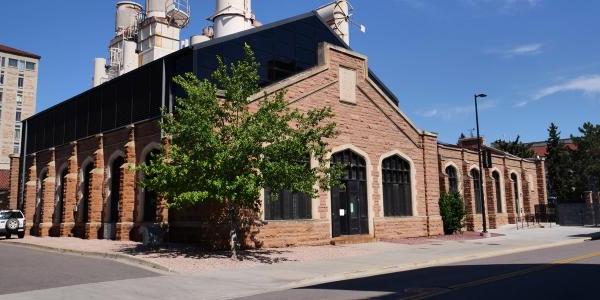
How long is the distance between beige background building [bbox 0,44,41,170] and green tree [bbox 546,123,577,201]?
9357 cm

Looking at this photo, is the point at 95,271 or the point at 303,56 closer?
the point at 95,271

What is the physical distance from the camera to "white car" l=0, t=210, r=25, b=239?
29.2 meters

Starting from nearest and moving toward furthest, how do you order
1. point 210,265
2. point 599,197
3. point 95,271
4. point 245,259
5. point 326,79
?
point 95,271, point 210,265, point 245,259, point 326,79, point 599,197

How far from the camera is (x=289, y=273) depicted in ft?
45.7

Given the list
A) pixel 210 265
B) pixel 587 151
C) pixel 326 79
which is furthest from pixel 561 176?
pixel 210 265

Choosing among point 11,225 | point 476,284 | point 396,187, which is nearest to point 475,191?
point 396,187

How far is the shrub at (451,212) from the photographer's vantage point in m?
29.5

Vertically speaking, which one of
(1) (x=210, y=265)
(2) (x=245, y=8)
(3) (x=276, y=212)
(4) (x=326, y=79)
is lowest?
(1) (x=210, y=265)

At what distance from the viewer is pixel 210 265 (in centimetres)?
1531

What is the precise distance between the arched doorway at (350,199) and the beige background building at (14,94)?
9012cm

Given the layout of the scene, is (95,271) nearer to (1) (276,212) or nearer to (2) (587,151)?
(1) (276,212)

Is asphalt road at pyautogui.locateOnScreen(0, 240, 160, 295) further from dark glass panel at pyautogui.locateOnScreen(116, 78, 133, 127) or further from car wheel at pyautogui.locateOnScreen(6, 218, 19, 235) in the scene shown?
car wheel at pyautogui.locateOnScreen(6, 218, 19, 235)

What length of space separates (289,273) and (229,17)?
27502 mm

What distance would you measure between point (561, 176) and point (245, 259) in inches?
2357
